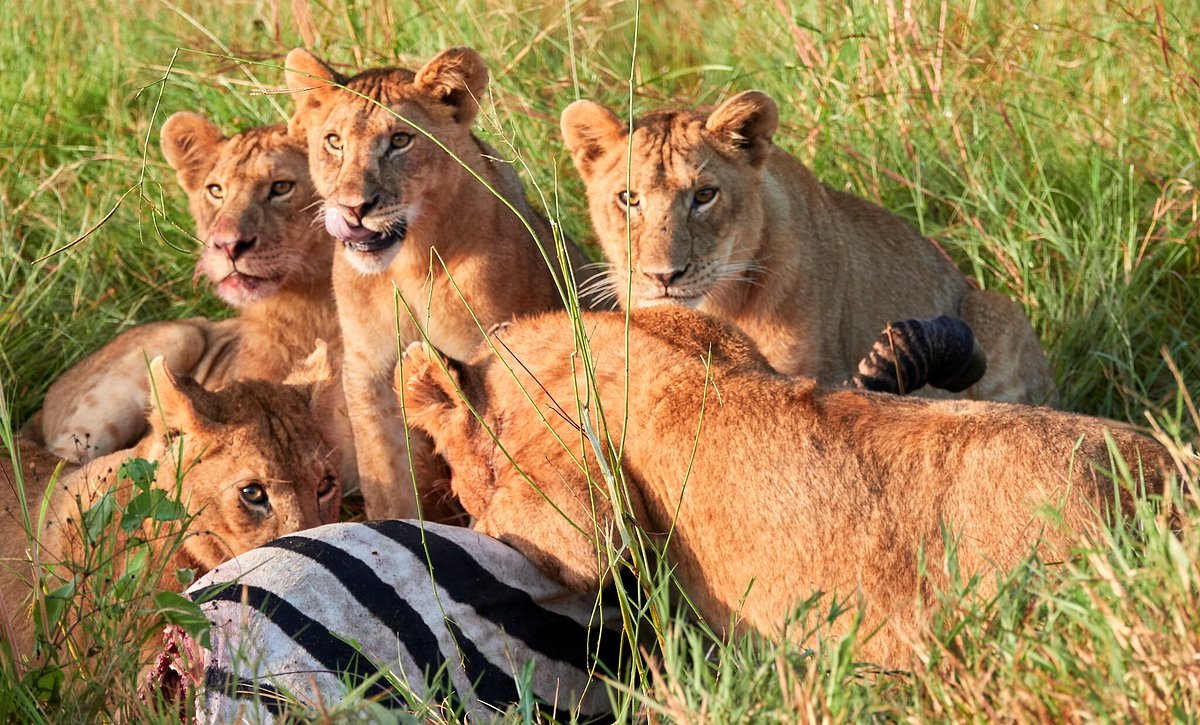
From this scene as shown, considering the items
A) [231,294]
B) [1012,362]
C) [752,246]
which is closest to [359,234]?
[231,294]

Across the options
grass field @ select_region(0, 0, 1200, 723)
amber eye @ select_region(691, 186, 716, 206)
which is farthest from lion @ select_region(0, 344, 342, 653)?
amber eye @ select_region(691, 186, 716, 206)

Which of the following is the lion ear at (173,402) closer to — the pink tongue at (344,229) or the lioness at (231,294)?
the pink tongue at (344,229)

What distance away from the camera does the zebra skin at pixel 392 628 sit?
308 centimetres

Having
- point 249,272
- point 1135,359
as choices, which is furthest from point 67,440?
point 1135,359

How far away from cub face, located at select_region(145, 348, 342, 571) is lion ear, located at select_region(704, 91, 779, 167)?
1746 mm

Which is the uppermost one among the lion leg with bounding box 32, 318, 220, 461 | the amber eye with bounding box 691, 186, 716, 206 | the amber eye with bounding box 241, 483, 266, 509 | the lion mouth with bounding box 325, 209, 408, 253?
the amber eye with bounding box 691, 186, 716, 206

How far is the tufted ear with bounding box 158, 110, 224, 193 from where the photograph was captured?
5727mm

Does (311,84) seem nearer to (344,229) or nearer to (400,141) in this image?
(400,141)

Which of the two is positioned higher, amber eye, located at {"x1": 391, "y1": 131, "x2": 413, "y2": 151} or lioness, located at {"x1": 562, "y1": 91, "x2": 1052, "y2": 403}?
amber eye, located at {"x1": 391, "y1": 131, "x2": 413, "y2": 151}

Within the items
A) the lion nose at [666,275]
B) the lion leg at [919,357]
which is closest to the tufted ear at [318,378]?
the lion nose at [666,275]

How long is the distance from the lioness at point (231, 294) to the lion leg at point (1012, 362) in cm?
233

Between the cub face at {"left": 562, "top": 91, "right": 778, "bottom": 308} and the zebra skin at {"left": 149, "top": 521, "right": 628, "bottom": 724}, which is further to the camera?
the cub face at {"left": 562, "top": 91, "right": 778, "bottom": 308}

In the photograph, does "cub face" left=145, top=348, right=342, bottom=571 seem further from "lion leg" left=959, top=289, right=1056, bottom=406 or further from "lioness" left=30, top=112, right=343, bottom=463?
"lion leg" left=959, top=289, right=1056, bottom=406

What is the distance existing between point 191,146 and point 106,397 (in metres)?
1.02
